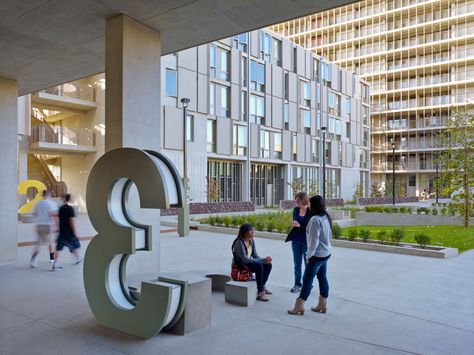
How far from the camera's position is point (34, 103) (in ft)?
90.1

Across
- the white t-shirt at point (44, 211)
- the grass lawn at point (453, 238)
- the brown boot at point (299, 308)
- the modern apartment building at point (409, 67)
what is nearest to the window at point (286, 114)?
the modern apartment building at point (409, 67)

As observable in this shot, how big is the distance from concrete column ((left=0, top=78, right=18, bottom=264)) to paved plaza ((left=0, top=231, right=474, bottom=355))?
743 mm

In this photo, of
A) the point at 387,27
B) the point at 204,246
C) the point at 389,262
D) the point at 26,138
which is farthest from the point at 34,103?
the point at 387,27

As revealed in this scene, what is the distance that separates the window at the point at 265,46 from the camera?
39.9 meters

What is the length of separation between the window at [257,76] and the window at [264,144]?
4.31 metres

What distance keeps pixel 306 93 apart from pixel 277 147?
29.4ft

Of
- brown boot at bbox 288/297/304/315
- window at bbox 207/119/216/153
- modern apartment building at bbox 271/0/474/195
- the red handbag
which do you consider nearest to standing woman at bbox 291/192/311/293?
the red handbag

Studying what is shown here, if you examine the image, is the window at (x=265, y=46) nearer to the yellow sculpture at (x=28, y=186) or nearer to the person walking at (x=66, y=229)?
the yellow sculpture at (x=28, y=186)

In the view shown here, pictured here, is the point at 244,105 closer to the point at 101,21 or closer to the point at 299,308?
the point at 101,21

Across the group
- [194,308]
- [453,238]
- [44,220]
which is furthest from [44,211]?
[453,238]

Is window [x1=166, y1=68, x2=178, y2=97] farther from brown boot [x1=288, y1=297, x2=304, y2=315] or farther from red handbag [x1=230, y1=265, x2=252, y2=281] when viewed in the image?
brown boot [x1=288, y1=297, x2=304, y2=315]

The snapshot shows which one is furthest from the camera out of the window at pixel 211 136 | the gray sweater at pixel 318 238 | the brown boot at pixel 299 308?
the window at pixel 211 136

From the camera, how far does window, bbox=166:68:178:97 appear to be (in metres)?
29.6

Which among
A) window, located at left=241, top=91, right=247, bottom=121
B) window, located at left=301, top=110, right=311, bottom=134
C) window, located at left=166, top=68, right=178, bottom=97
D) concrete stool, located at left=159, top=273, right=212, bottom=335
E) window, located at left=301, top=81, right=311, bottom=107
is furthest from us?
window, located at left=301, top=110, right=311, bottom=134
